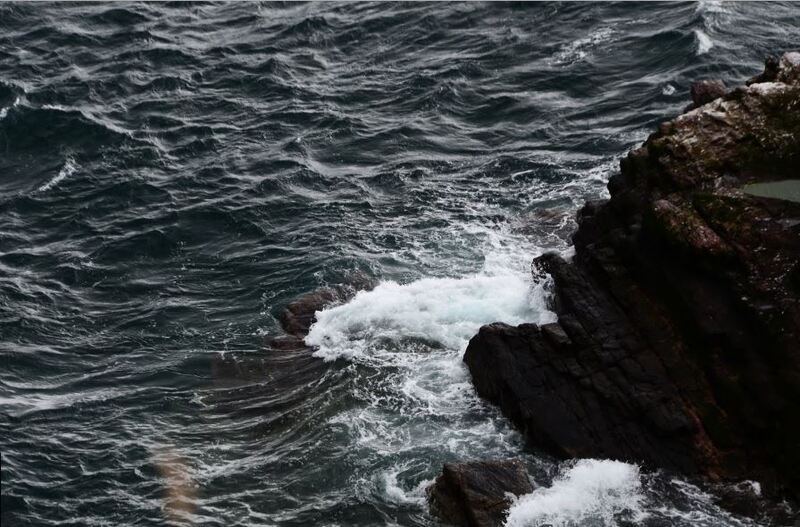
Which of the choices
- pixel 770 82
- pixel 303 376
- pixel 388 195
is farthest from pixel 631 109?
pixel 303 376

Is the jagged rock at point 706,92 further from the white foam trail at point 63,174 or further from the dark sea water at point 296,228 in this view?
the white foam trail at point 63,174

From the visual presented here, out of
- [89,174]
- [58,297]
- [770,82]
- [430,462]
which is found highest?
[770,82]

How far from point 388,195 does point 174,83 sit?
1532cm

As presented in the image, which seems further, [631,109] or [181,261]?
[631,109]

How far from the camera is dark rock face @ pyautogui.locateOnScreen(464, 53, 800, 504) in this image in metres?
22.8

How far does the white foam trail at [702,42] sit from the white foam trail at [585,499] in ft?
89.0

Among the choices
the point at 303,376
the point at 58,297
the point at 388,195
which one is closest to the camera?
the point at 303,376

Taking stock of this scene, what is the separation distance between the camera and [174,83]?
48.3m

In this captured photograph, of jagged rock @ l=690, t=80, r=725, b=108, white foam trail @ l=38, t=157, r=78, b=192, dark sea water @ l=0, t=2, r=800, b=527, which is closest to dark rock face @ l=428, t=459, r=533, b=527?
dark sea water @ l=0, t=2, r=800, b=527

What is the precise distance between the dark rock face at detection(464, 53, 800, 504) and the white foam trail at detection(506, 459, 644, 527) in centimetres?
58

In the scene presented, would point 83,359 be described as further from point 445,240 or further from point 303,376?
point 445,240

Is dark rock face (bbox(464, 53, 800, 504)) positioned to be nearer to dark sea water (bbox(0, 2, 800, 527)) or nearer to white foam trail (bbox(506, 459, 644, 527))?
white foam trail (bbox(506, 459, 644, 527))

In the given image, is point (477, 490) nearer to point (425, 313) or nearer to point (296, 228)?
point (425, 313)

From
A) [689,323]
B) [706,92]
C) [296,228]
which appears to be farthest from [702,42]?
[689,323]
